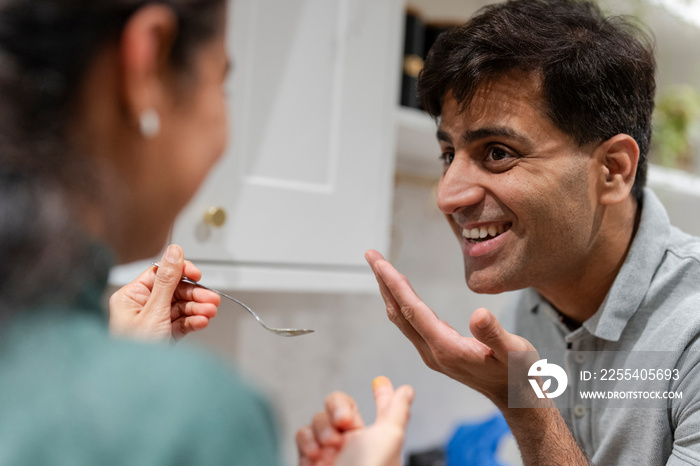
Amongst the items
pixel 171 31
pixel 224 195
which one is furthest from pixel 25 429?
pixel 224 195

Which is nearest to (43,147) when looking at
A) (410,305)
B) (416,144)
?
(410,305)

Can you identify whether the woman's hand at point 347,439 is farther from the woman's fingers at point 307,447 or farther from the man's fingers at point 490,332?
the man's fingers at point 490,332

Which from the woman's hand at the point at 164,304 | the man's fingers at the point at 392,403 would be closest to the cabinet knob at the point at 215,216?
the woman's hand at the point at 164,304

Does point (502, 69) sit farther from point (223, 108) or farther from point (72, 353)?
point (72, 353)

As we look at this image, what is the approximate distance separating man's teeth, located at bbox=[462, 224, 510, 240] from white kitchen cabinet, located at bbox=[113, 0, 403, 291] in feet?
1.03

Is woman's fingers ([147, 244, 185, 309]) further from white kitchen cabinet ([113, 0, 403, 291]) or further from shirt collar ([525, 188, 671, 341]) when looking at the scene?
shirt collar ([525, 188, 671, 341])

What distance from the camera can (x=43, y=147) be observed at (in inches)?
13.2

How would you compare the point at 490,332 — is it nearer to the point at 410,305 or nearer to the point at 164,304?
the point at 410,305

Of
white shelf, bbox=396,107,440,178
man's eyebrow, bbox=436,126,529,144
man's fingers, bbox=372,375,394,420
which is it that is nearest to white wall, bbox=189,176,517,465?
white shelf, bbox=396,107,440,178

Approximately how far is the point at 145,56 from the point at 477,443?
1532 mm

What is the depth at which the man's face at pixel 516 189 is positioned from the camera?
91 centimetres

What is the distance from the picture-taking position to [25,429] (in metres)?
0.30

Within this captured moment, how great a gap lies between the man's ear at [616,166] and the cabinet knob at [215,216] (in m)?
0.63

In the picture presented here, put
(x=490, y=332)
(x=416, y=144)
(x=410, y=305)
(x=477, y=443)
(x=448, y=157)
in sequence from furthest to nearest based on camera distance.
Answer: (x=477, y=443)
(x=416, y=144)
(x=448, y=157)
(x=410, y=305)
(x=490, y=332)
